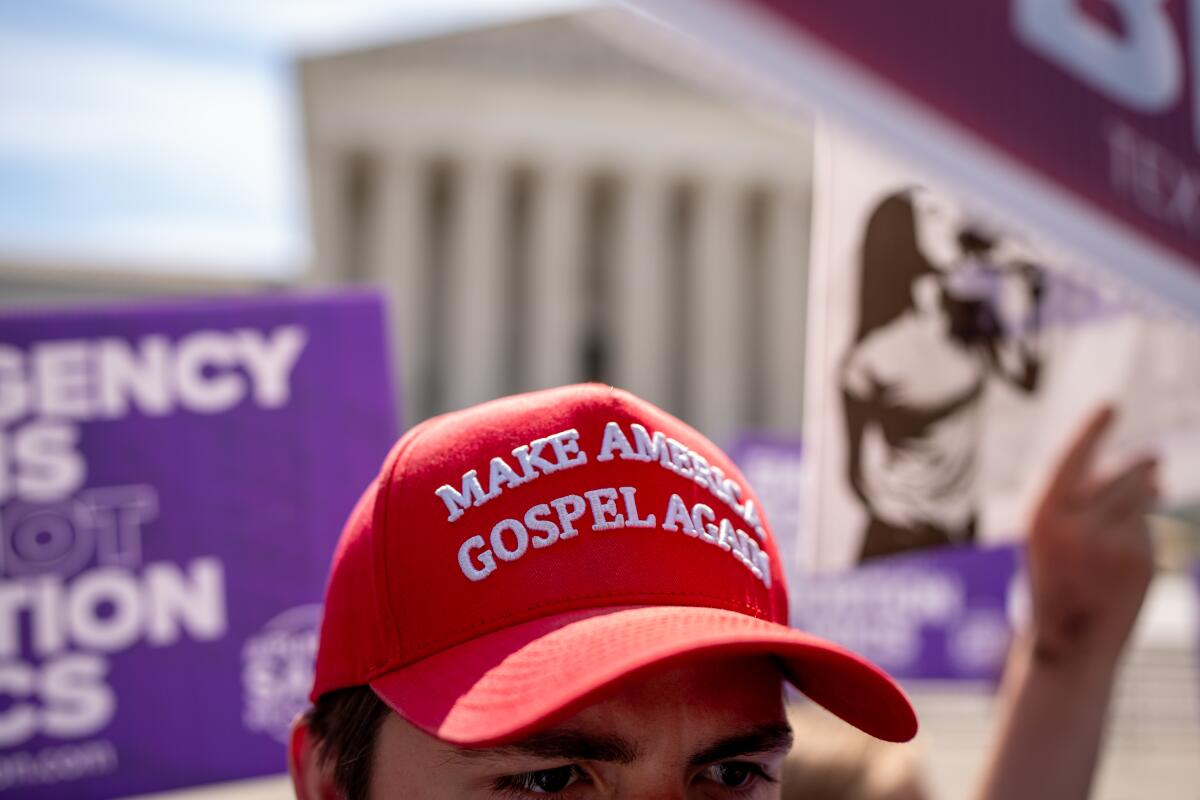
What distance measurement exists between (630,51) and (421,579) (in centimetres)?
3408

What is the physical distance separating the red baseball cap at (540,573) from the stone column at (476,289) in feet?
109

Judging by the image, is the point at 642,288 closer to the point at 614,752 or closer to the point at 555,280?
the point at 555,280

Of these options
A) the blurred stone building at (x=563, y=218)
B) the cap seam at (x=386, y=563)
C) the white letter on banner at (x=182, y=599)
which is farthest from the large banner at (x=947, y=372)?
the blurred stone building at (x=563, y=218)

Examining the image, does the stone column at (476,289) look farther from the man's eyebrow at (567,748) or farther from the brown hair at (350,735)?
the man's eyebrow at (567,748)

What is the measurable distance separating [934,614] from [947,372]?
502 centimetres

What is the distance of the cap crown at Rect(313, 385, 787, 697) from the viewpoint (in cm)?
129

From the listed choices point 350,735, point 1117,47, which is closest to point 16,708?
point 350,735

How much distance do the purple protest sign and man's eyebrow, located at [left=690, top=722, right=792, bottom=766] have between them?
5874 millimetres

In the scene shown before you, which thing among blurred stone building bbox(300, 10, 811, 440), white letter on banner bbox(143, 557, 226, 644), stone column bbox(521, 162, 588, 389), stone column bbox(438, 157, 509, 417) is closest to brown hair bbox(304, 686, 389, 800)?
white letter on banner bbox(143, 557, 226, 644)

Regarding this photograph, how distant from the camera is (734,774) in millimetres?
1398

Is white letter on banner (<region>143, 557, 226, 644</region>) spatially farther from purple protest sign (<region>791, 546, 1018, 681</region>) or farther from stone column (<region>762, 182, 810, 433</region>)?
stone column (<region>762, 182, 810, 433</region>)

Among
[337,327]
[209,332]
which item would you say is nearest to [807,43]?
[337,327]

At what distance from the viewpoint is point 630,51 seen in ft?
112

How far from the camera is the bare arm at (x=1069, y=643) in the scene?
1970 mm
